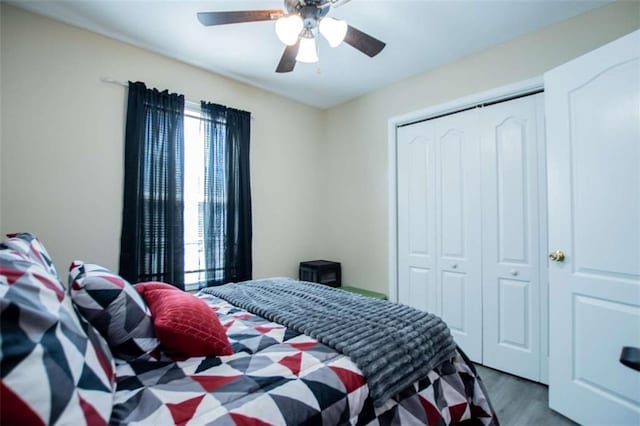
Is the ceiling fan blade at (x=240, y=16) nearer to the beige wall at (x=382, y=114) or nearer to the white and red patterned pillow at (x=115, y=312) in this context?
the white and red patterned pillow at (x=115, y=312)

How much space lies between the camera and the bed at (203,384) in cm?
63

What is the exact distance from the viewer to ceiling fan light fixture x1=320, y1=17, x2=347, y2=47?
1627 millimetres

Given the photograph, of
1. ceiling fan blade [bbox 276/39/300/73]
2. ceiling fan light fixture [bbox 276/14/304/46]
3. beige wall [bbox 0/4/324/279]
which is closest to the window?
beige wall [bbox 0/4/324/279]

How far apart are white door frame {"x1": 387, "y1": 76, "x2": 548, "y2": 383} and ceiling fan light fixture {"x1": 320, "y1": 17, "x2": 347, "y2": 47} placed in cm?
145

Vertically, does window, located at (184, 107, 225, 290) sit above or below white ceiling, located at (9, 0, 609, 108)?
below

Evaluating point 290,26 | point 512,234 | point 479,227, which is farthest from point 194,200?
Result: point 512,234

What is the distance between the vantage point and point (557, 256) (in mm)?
1881

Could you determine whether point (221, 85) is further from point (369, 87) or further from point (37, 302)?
point (37, 302)

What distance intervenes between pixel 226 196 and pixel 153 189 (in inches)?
24.8

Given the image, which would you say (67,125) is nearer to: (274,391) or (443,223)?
(274,391)

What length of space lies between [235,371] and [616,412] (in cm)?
199

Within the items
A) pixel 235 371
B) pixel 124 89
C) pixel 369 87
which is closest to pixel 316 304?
pixel 235 371

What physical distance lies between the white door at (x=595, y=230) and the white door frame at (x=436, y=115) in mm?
329

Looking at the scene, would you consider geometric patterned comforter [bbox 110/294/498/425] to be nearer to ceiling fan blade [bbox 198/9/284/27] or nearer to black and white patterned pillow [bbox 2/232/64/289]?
black and white patterned pillow [bbox 2/232/64/289]
